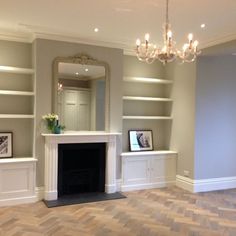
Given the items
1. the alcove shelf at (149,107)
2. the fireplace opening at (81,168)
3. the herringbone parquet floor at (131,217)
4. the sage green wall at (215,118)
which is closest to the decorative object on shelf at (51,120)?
the fireplace opening at (81,168)

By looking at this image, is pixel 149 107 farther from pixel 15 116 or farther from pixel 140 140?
pixel 15 116

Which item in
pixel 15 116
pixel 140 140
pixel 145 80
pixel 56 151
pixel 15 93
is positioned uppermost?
pixel 145 80

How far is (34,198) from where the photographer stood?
4.69 metres

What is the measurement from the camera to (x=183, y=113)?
565cm

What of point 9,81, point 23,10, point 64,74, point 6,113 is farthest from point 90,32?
point 6,113

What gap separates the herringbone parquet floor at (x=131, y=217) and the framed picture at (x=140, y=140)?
1.08 metres

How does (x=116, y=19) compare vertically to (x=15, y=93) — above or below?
above

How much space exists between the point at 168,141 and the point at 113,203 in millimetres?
2050

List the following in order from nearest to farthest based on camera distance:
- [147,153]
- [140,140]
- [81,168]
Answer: [81,168]
[147,153]
[140,140]

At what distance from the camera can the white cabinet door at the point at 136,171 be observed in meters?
5.42

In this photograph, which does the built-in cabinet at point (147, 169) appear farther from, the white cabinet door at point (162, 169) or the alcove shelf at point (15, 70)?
the alcove shelf at point (15, 70)

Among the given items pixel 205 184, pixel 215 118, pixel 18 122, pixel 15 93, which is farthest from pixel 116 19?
pixel 205 184

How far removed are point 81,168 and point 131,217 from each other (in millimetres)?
1481

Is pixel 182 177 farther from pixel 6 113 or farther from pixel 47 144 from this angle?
pixel 6 113
